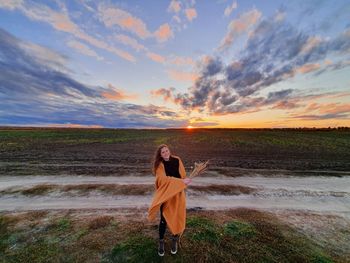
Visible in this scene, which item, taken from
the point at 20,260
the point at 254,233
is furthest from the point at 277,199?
the point at 20,260

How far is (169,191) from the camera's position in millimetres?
3525

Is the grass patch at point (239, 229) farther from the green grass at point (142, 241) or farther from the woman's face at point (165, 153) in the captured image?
the woman's face at point (165, 153)

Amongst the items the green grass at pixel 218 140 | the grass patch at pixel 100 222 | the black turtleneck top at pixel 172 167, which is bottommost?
the grass patch at pixel 100 222

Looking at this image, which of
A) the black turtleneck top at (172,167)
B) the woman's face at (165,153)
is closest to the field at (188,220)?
the black turtleneck top at (172,167)

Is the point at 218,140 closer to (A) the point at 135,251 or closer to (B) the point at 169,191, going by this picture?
(A) the point at 135,251

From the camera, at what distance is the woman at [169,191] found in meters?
3.54

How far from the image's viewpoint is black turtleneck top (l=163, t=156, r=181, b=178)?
374 centimetres

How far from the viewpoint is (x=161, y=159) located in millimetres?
3826

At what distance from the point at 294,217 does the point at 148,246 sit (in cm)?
480

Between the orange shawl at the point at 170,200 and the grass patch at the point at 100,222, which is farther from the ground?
the orange shawl at the point at 170,200

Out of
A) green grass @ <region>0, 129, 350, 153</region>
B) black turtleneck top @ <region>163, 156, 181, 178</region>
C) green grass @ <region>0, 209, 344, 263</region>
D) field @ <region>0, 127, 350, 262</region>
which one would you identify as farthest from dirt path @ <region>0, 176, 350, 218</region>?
green grass @ <region>0, 129, 350, 153</region>

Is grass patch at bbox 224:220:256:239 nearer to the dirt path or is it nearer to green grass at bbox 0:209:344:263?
green grass at bbox 0:209:344:263

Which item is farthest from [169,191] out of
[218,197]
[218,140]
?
[218,140]

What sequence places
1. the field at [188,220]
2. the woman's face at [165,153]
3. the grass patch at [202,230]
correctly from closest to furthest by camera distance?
the woman's face at [165,153] → the field at [188,220] → the grass patch at [202,230]
